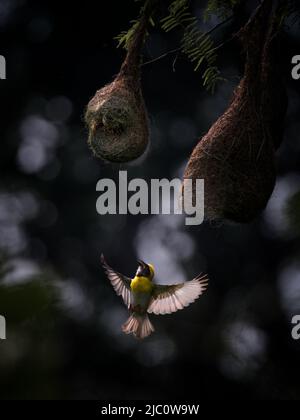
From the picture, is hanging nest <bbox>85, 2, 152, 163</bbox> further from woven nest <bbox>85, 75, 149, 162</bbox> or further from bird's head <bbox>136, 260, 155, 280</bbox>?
bird's head <bbox>136, 260, 155, 280</bbox>

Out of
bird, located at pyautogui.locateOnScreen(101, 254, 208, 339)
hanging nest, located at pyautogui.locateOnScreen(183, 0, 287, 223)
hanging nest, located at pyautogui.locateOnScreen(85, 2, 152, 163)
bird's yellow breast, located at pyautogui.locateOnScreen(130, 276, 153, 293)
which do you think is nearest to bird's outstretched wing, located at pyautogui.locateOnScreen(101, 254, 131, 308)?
bird, located at pyautogui.locateOnScreen(101, 254, 208, 339)

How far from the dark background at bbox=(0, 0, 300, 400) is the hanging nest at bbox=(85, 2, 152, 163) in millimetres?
1585

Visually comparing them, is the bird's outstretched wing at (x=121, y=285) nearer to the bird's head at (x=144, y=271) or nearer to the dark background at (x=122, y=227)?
the bird's head at (x=144, y=271)

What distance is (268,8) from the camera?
6.75 ft

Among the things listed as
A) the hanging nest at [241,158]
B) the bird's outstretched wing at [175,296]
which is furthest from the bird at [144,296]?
the hanging nest at [241,158]

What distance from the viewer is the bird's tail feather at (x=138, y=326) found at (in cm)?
282

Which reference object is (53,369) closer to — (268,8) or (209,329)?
(268,8)

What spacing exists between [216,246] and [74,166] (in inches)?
60.9

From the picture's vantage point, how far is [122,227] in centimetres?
586

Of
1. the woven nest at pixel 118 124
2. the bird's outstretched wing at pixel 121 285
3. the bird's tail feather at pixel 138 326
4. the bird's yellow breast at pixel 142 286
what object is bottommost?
the bird's tail feather at pixel 138 326

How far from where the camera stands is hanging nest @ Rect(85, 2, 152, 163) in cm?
249

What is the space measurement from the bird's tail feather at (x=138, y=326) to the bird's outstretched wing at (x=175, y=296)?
100 mm

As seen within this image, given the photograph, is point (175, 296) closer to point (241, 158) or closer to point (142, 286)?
point (142, 286)
